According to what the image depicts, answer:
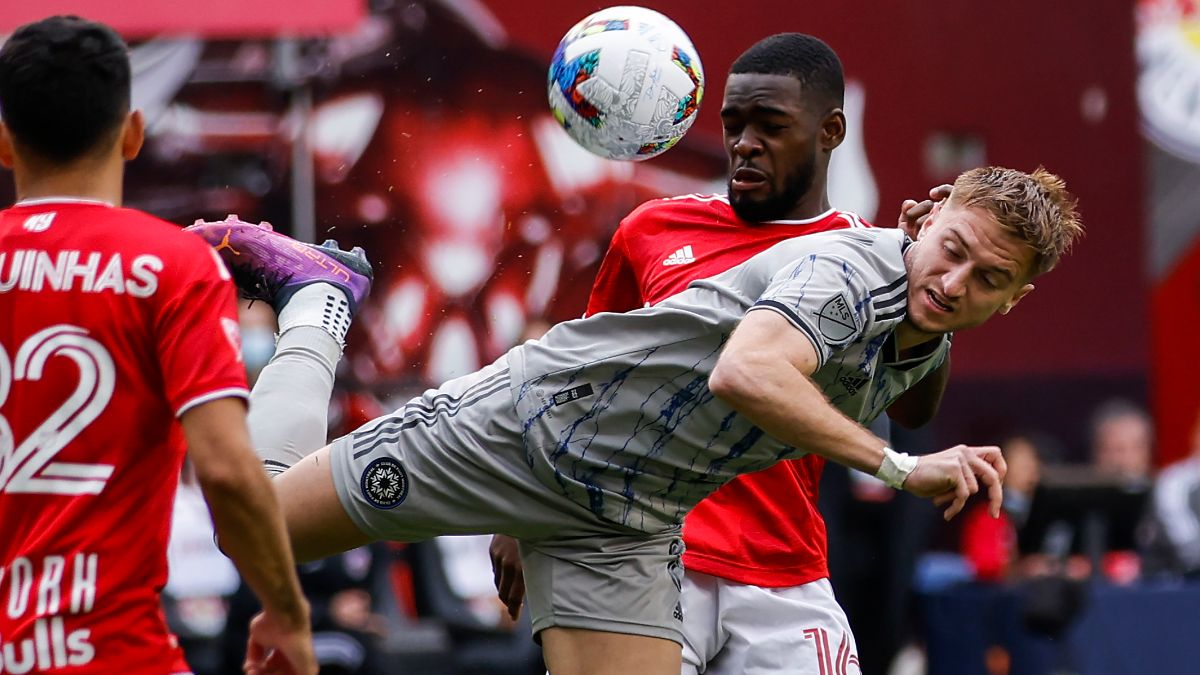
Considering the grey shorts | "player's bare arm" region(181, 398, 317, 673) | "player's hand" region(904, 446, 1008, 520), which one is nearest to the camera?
"player's bare arm" region(181, 398, 317, 673)

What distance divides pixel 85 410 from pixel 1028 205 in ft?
7.39

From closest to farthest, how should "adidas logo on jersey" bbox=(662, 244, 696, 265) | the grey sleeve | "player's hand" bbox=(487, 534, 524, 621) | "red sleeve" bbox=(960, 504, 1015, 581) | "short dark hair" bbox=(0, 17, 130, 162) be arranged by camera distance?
"short dark hair" bbox=(0, 17, 130, 162), the grey sleeve, "player's hand" bbox=(487, 534, 524, 621), "adidas logo on jersey" bbox=(662, 244, 696, 265), "red sleeve" bbox=(960, 504, 1015, 581)

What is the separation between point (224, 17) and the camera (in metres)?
9.97

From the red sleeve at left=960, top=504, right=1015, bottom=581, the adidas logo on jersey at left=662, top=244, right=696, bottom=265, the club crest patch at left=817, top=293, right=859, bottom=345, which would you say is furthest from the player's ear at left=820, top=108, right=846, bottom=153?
the red sleeve at left=960, top=504, right=1015, bottom=581

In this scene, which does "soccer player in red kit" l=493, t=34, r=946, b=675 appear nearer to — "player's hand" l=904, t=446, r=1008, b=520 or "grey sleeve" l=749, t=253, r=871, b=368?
"grey sleeve" l=749, t=253, r=871, b=368

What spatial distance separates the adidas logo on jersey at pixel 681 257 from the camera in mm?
4824

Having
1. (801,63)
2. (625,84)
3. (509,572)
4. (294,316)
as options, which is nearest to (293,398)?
(294,316)

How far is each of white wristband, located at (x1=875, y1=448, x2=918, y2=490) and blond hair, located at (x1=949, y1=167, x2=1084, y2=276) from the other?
708mm

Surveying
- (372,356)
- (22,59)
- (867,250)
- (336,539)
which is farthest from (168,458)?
(372,356)

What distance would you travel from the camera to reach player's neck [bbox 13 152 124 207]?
3143mm

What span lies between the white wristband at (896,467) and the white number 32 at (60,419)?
5.46ft

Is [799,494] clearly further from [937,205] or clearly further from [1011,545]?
[1011,545]

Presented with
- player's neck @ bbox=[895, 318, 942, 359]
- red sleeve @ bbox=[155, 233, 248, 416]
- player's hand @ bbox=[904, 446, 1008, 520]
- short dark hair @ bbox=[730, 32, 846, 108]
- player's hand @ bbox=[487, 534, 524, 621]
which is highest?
short dark hair @ bbox=[730, 32, 846, 108]

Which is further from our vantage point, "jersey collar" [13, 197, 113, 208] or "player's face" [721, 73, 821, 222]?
"player's face" [721, 73, 821, 222]
